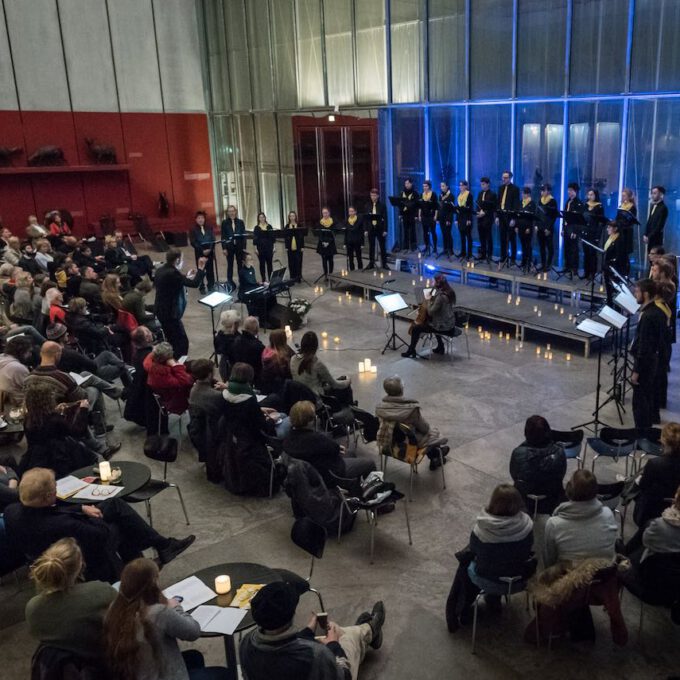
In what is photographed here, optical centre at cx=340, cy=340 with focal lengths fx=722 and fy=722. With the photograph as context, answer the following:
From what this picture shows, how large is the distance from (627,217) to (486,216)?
3211 mm

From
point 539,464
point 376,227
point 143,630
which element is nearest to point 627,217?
point 376,227

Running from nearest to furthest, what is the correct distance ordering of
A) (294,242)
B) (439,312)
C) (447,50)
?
(439,312)
(294,242)
(447,50)

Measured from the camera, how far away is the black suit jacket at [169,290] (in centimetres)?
959

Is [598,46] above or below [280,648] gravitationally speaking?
above

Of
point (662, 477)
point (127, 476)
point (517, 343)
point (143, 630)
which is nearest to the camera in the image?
point (143, 630)

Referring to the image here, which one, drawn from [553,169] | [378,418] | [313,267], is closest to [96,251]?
[313,267]

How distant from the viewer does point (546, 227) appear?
12.6m

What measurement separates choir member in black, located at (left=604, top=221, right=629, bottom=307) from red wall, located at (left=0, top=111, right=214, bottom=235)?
1530 cm

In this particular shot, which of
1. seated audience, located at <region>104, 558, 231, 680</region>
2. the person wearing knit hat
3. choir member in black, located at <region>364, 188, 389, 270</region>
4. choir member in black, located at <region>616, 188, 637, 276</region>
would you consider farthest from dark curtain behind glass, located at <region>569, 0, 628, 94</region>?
seated audience, located at <region>104, 558, 231, 680</region>

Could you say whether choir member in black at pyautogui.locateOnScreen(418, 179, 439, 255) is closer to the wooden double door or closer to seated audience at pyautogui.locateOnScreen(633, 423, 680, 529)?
the wooden double door

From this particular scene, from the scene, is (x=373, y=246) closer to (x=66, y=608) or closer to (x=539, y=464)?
(x=539, y=464)

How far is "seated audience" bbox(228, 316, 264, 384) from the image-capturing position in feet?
25.9

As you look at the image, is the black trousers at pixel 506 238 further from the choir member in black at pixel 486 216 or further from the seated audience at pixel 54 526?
the seated audience at pixel 54 526

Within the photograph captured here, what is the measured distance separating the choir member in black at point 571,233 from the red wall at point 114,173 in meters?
13.9
